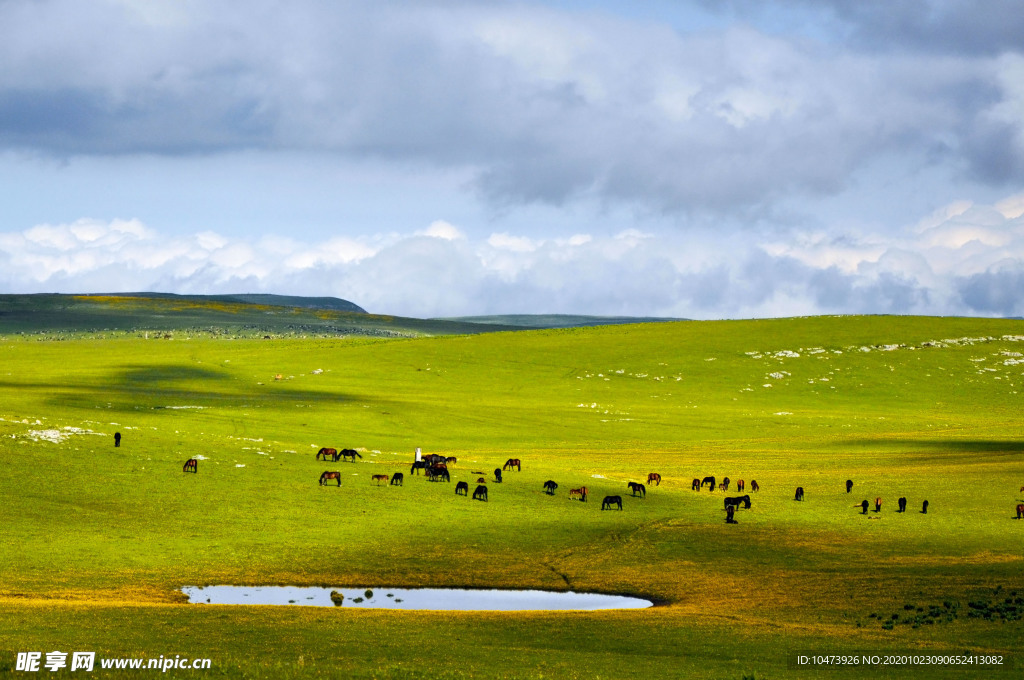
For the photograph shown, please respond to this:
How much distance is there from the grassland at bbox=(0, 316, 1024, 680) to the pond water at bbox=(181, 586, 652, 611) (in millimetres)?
1105

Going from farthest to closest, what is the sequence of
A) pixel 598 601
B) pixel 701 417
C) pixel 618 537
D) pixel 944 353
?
pixel 944 353 < pixel 701 417 < pixel 618 537 < pixel 598 601

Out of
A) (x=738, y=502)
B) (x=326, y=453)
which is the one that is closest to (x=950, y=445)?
(x=738, y=502)

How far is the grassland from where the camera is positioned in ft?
93.9

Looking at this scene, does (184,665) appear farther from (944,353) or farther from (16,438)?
(944,353)

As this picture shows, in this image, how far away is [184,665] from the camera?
950 inches

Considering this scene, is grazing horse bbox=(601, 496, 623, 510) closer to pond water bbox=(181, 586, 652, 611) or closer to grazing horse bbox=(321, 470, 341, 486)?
grazing horse bbox=(321, 470, 341, 486)

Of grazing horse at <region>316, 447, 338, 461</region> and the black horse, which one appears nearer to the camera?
the black horse

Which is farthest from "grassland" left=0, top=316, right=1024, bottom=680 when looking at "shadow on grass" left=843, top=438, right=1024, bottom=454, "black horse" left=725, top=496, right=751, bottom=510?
"black horse" left=725, top=496, right=751, bottom=510

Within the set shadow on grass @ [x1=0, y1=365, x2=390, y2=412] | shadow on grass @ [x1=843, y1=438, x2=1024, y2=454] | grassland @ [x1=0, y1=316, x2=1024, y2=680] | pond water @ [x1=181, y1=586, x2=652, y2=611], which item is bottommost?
pond water @ [x1=181, y1=586, x2=652, y2=611]

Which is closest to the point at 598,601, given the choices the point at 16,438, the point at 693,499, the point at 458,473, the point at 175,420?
the point at 693,499

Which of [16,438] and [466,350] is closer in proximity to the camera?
[16,438]

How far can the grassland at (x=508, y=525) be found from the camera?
28.6m

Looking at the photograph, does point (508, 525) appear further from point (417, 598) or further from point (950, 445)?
point (950, 445)

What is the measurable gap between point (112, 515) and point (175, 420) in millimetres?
34021
